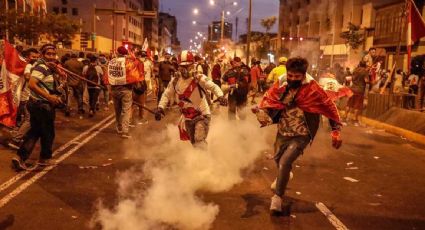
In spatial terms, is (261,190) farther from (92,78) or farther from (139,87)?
(92,78)

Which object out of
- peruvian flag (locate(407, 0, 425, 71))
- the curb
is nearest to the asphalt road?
the curb

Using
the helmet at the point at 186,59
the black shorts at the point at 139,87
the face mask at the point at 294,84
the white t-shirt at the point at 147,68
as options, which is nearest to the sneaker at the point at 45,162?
the helmet at the point at 186,59

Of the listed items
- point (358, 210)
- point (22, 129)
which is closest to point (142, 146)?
point (22, 129)

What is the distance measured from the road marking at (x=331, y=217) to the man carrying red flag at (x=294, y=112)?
60 cm

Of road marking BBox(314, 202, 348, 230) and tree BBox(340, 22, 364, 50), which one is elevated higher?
tree BBox(340, 22, 364, 50)

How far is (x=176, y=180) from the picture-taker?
6.58 m

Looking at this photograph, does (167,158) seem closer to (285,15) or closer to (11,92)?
(11,92)

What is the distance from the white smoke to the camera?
16.5 feet

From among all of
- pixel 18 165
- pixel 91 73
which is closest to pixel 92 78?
pixel 91 73

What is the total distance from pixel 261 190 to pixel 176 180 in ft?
3.96

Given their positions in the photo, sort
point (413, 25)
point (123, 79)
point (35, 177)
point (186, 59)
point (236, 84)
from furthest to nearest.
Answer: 1. point (413, 25)
2. point (236, 84)
3. point (123, 79)
4. point (186, 59)
5. point (35, 177)

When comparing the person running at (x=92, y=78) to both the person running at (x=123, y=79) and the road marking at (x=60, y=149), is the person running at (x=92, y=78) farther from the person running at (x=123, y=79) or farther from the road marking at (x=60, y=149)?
the person running at (x=123, y=79)

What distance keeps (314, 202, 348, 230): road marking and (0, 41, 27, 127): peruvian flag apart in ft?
15.7

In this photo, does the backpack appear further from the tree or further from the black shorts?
the tree
